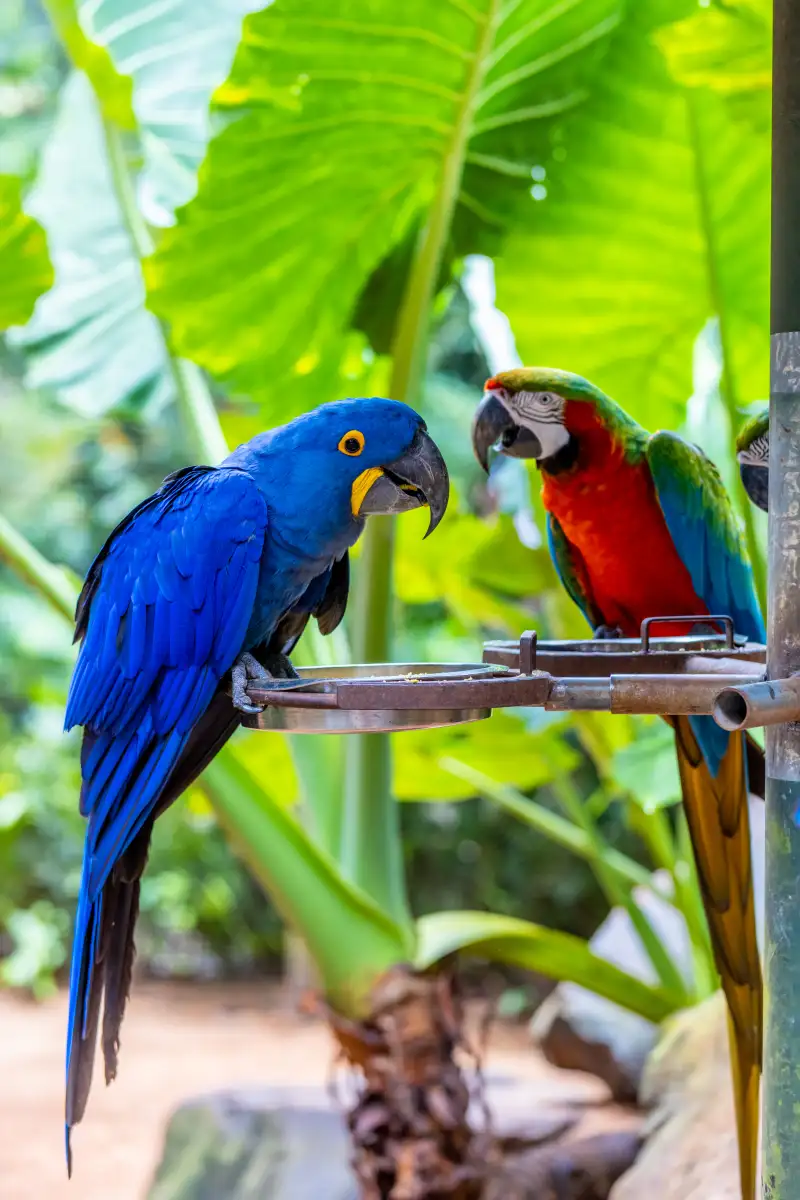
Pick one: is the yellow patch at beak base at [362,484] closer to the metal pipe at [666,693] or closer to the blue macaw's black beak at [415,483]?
the blue macaw's black beak at [415,483]

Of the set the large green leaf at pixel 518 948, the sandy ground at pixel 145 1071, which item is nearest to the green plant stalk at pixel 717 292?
the large green leaf at pixel 518 948

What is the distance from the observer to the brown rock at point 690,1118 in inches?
59.1

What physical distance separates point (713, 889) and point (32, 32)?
4419 mm

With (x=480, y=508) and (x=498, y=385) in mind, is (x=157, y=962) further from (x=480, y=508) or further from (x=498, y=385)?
(x=498, y=385)

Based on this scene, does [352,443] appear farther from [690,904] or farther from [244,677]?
[690,904]

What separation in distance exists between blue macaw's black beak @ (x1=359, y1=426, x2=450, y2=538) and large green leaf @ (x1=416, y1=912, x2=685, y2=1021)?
2.69ft

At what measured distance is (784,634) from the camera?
0.69 metres

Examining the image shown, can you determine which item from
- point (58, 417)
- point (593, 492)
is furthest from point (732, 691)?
point (58, 417)

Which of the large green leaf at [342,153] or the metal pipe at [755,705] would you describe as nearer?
the metal pipe at [755,705]

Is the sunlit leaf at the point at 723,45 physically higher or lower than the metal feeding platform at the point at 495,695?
higher

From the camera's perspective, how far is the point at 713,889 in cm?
103

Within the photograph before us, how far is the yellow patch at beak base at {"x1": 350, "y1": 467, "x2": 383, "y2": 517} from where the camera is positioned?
0.91 m

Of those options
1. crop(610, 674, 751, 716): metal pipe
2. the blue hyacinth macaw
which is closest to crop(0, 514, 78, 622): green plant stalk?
the blue hyacinth macaw

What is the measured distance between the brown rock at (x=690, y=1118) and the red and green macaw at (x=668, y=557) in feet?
1.45
